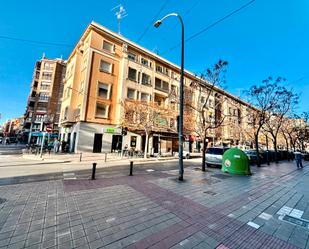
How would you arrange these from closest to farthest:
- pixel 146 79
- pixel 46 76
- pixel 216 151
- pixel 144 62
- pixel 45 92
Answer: pixel 216 151 → pixel 146 79 → pixel 144 62 → pixel 45 92 → pixel 46 76

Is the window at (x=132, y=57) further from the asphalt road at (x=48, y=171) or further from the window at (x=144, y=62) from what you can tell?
the asphalt road at (x=48, y=171)

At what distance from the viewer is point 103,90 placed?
24.6m

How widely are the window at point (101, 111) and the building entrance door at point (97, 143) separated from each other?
2.73 m

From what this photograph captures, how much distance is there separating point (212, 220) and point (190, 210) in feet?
2.41

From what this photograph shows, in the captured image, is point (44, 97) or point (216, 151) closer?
point (216, 151)

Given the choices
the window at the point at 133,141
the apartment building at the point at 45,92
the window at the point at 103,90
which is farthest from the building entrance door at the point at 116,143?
the apartment building at the point at 45,92

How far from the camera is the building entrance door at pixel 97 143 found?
22938 mm

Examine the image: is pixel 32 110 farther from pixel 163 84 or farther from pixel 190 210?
pixel 190 210

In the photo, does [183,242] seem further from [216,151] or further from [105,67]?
[105,67]

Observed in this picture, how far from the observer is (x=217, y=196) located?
6387mm

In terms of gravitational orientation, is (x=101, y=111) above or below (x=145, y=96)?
below

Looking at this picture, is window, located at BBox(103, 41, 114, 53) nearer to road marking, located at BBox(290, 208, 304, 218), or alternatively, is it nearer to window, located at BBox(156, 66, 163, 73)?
window, located at BBox(156, 66, 163, 73)

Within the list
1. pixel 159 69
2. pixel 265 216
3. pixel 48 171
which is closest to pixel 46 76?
pixel 159 69

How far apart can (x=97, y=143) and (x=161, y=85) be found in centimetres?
1608
